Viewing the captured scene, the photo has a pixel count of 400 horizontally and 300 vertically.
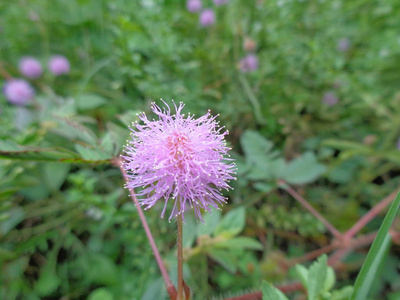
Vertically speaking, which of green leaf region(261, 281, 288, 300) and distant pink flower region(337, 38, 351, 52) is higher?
distant pink flower region(337, 38, 351, 52)

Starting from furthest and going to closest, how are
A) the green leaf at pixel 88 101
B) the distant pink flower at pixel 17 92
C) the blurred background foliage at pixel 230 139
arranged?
the distant pink flower at pixel 17 92 < the green leaf at pixel 88 101 < the blurred background foliage at pixel 230 139

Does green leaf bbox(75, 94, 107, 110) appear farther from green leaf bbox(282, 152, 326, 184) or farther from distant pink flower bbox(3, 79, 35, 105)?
green leaf bbox(282, 152, 326, 184)

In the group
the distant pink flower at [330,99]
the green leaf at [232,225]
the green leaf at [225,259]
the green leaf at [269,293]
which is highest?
the distant pink flower at [330,99]

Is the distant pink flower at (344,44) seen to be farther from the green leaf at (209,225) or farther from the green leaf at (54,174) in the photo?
the green leaf at (54,174)

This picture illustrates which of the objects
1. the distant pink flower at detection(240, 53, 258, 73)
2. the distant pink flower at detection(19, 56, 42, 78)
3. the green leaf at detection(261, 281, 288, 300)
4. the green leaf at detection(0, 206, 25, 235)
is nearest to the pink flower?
the green leaf at detection(261, 281, 288, 300)

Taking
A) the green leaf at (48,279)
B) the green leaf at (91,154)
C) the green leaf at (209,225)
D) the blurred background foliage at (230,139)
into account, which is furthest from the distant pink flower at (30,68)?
the green leaf at (209,225)

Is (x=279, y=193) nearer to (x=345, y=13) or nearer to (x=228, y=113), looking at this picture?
(x=228, y=113)

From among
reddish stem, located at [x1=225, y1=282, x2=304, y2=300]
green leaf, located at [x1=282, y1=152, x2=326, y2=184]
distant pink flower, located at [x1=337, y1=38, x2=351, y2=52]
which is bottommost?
reddish stem, located at [x1=225, y1=282, x2=304, y2=300]
